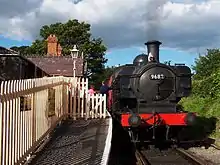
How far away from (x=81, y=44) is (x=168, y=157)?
43.5 metres

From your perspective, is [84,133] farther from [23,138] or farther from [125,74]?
[23,138]

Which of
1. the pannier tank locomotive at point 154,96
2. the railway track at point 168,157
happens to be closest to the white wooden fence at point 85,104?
the pannier tank locomotive at point 154,96

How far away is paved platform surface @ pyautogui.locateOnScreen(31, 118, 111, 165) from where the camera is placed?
714 centimetres

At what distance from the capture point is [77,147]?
866cm

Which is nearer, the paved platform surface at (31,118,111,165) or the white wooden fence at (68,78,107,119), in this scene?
the paved platform surface at (31,118,111,165)

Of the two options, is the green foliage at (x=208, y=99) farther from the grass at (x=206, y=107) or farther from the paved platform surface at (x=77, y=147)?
the paved platform surface at (x=77, y=147)

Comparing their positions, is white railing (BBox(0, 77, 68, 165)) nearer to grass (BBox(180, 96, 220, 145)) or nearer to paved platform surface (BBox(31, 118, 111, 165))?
paved platform surface (BBox(31, 118, 111, 165))

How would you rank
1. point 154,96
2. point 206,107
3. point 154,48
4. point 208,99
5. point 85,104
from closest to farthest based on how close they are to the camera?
point 154,96
point 154,48
point 85,104
point 206,107
point 208,99

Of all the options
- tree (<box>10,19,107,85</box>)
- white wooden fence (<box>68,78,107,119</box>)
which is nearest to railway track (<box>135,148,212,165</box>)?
white wooden fence (<box>68,78,107,119</box>)

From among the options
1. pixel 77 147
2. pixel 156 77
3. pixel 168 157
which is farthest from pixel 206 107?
pixel 77 147

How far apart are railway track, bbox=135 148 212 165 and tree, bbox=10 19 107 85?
133 feet

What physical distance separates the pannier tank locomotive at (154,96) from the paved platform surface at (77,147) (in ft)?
3.80

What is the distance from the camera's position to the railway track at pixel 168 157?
1053 centimetres

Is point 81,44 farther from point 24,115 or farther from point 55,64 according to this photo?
point 24,115
